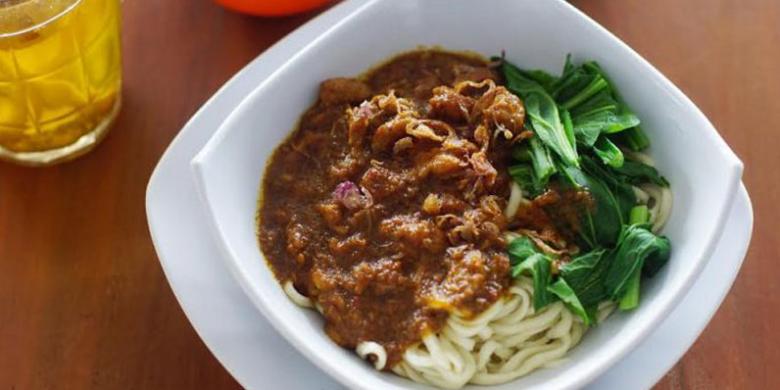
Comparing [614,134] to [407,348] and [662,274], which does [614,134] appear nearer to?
[662,274]

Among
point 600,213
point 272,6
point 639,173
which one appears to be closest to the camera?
point 600,213

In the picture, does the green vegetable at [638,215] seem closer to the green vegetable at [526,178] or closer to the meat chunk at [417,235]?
the green vegetable at [526,178]

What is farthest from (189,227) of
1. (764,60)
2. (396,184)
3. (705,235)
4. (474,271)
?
(764,60)

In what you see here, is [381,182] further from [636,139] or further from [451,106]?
[636,139]

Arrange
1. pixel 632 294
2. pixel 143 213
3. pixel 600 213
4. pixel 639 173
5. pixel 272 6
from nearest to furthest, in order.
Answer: pixel 632 294
pixel 600 213
pixel 639 173
pixel 143 213
pixel 272 6

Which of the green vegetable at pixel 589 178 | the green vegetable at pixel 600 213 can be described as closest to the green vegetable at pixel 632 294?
the green vegetable at pixel 589 178

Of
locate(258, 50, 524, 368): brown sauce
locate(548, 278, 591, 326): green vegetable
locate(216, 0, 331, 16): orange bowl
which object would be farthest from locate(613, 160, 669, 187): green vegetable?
locate(216, 0, 331, 16): orange bowl

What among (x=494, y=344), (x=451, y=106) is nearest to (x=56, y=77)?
(x=451, y=106)
